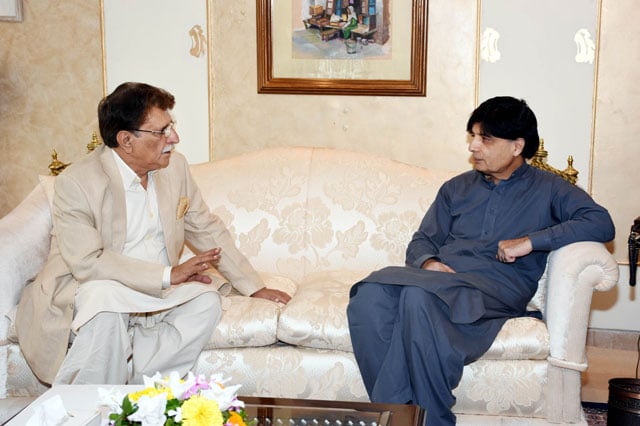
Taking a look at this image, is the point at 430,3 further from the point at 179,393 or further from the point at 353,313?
the point at 179,393

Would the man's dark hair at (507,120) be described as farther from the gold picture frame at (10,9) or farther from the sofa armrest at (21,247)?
the gold picture frame at (10,9)

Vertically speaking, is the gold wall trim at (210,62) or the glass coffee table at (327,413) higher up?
the gold wall trim at (210,62)

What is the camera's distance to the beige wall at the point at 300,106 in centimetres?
453

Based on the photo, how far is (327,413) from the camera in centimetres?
232

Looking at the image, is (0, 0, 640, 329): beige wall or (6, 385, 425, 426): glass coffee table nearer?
(6, 385, 425, 426): glass coffee table

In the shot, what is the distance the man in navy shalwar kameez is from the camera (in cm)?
310

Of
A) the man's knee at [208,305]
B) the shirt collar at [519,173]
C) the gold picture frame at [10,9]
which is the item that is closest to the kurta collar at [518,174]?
the shirt collar at [519,173]

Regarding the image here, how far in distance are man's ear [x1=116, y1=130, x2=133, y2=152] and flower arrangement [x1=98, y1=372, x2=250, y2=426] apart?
159 centimetres

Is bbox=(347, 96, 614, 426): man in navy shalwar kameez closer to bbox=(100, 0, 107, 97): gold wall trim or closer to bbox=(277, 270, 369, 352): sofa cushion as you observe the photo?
bbox=(277, 270, 369, 352): sofa cushion

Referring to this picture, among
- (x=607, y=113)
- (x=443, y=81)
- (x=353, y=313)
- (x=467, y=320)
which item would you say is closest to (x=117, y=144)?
(x=353, y=313)

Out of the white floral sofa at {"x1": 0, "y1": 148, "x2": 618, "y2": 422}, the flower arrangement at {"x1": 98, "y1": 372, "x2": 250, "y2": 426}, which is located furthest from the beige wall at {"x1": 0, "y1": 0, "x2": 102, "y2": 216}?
the flower arrangement at {"x1": 98, "y1": 372, "x2": 250, "y2": 426}

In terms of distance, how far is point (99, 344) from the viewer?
10.1 feet

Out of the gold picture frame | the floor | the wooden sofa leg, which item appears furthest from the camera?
the gold picture frame

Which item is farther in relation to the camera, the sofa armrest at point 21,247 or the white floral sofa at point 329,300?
the sofa armrest at point 21,247
